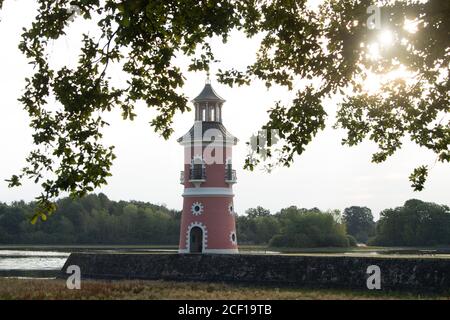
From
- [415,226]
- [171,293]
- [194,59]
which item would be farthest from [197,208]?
[415,226]

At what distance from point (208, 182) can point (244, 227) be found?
43.9 meters

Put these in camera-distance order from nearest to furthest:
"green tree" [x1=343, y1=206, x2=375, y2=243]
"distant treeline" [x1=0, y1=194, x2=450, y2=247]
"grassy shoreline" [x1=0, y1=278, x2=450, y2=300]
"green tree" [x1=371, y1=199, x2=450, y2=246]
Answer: "grassy shoreline" [x1=0, y1=278, x2=450, y2=300] → "distant treeline" [x1=0, y1=194, x2=450, y2=247] → "green tree" [x1=371, y1=199, x2=450, y2=246] → "green tree" [x1=343, y1=206, x2=375, y2=243]

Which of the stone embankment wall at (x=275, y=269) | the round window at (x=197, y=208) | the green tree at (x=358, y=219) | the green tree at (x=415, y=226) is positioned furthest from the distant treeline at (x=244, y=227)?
the stone embankment wall at (x=275, y=269)

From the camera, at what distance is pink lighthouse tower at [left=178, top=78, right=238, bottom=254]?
31.6 metres

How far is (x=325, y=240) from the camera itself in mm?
55688

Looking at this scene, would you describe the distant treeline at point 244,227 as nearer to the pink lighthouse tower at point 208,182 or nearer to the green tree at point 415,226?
the green tree at point 415,226

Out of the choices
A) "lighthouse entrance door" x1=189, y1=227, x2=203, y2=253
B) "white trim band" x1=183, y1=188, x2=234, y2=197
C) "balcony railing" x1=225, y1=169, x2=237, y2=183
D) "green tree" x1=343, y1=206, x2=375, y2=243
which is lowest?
"lighthouse entrance door" x1=189, y1=227, x2=203, y2=253

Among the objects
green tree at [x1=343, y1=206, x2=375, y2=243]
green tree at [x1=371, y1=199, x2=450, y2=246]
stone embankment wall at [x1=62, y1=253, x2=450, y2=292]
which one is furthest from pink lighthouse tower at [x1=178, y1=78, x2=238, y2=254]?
green tree at [x1=343, y1=206, x2=375, y2=243]

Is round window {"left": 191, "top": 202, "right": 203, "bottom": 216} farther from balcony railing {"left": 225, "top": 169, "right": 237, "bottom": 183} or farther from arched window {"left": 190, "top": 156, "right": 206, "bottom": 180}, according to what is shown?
balcony railing {"left": 225, "top": 169, "right": 237, "bottom": 183}

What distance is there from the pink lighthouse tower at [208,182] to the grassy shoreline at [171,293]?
7.45 metres

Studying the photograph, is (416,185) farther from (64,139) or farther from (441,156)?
(64,139)

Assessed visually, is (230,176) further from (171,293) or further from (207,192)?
(171,293)

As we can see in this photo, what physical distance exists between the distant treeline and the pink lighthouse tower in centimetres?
2289
